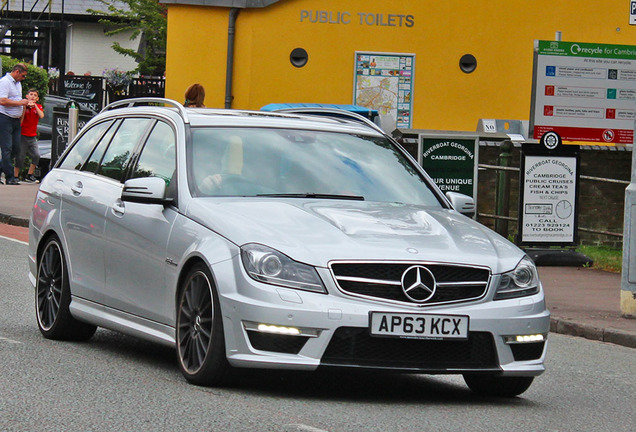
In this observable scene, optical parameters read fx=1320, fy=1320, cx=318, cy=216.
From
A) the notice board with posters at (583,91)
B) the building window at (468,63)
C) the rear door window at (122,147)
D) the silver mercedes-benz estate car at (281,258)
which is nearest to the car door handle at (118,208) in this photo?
the silver mercedes-benz estate car at (281,258)

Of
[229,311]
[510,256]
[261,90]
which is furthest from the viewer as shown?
[261,90]

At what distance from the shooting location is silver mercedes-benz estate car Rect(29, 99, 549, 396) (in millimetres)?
6629

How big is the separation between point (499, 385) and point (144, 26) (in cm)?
4547

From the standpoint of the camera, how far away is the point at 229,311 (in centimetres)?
667

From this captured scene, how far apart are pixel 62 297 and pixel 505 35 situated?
1816cm

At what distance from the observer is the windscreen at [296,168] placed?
25.5ft

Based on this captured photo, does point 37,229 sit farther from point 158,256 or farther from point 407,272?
point 407,272

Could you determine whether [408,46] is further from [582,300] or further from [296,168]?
[296,168]

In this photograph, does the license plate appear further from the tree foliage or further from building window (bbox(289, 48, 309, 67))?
the tree foliage

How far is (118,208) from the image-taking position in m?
8.18

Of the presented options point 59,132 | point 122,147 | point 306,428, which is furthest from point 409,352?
point 59,132

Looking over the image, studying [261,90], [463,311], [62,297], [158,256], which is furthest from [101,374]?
[261,90]

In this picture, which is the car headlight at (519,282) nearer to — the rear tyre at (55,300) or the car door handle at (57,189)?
the rear tyre at (55,300)

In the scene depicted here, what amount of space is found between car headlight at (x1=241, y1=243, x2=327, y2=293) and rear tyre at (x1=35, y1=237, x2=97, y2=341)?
8.03ft
